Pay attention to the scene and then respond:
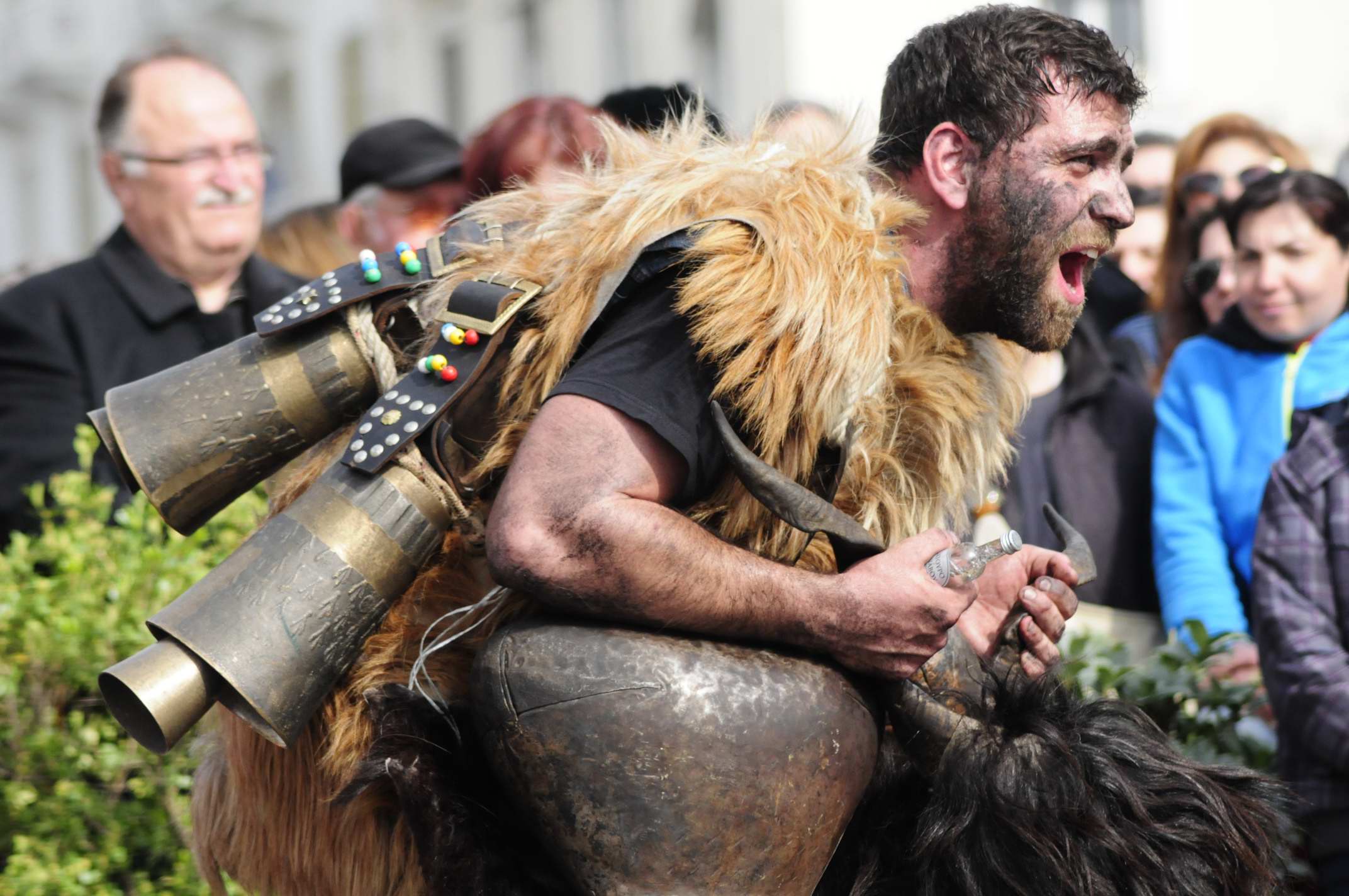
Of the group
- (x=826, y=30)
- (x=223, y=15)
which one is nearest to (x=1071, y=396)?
(x=826, y=30)

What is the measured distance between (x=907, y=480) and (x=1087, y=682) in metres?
1.22

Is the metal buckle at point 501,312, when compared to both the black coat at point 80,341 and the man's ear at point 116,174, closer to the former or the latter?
the black coat at point 80,341

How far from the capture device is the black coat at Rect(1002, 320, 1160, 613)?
13.2 ft

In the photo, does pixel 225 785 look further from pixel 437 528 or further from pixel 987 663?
pixel 987 663

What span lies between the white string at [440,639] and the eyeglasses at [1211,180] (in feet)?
9.08

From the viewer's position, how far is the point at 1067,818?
7.17 feet

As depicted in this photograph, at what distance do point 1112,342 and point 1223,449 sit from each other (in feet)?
2.14

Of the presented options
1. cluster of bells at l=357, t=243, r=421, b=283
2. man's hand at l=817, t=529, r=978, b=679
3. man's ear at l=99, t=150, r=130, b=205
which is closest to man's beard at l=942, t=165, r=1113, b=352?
man's hand at l=817, t=529, r=978, b=679

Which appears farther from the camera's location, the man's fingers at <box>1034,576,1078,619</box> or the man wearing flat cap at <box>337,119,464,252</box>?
the man wearing flat cap at <box>337,119,464,252</box>

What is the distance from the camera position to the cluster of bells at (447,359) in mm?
2213

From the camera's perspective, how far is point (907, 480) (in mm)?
2404

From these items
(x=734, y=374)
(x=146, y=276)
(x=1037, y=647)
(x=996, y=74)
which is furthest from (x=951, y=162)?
(x=146, y=276)

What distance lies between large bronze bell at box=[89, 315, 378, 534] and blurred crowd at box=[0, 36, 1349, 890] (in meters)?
1.29

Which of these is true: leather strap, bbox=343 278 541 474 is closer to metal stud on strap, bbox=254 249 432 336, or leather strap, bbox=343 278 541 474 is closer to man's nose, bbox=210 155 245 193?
metal stud on strap, bbox=254 249 432 336
